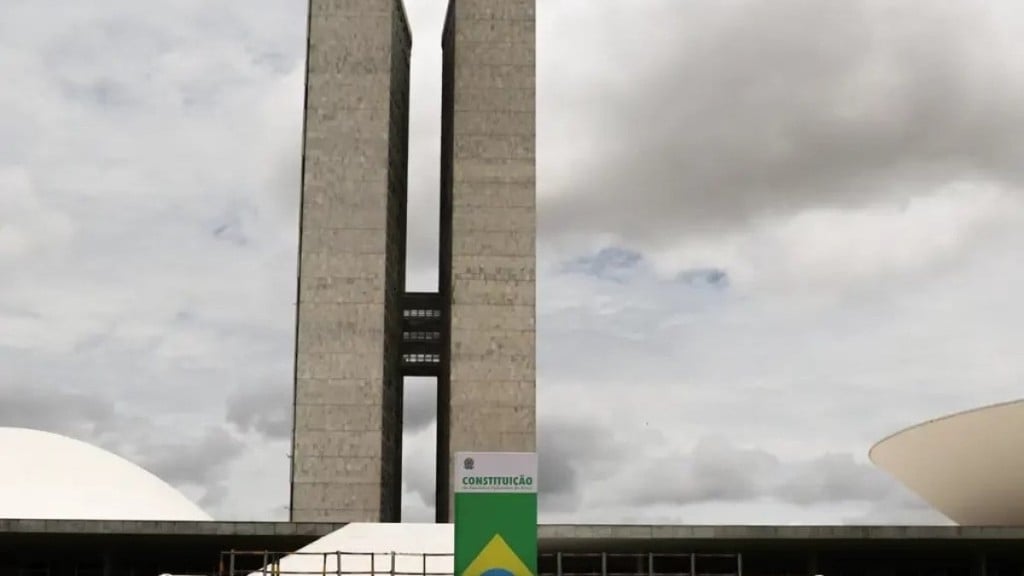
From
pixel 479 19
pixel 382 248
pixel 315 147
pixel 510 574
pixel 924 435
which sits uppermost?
pixel 479 19

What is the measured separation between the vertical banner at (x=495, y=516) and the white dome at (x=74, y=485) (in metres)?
36.8

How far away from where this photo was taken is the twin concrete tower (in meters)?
80.1

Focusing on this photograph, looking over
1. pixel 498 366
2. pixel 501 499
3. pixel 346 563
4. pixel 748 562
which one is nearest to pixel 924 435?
pixel 748 562

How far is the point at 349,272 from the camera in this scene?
81.9m

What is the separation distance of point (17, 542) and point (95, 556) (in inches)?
138

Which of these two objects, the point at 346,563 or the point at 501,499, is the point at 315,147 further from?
the point at 501,499

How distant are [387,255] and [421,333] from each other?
24.6 feet

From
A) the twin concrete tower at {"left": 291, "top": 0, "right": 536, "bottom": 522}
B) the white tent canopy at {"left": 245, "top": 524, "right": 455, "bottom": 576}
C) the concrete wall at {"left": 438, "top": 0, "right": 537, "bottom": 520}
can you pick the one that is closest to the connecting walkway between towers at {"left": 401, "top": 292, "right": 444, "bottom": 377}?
the twin concrete tower at {"left": 291, "top": 0, "right": 536, "bottom": 522}

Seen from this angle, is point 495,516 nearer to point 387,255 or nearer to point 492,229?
point 492,229

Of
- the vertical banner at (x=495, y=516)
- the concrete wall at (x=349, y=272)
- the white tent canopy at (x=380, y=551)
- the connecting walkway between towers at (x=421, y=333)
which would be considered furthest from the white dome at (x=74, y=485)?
the vertical banner at (x=495, y=516)

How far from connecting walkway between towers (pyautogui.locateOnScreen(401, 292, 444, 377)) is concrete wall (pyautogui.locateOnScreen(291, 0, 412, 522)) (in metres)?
1.97

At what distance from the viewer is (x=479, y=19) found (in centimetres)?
8488

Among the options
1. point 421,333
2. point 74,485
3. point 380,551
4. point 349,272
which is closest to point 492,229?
point 349,272

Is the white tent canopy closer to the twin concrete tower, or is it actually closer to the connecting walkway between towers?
the twin concrete tower
